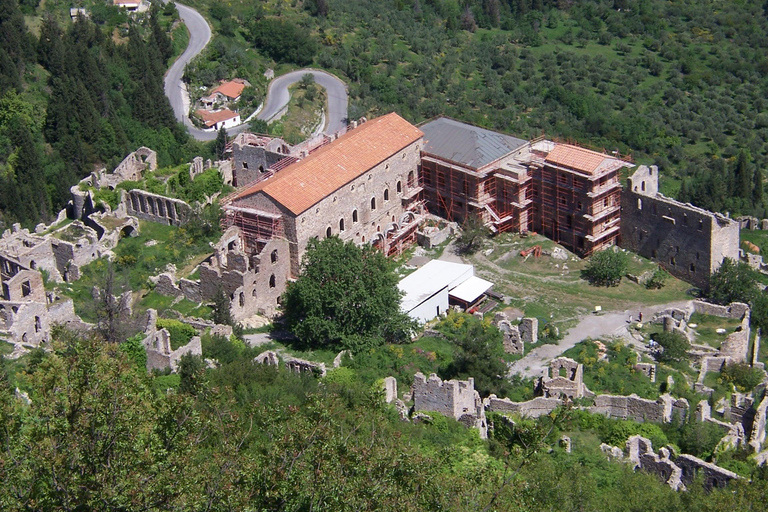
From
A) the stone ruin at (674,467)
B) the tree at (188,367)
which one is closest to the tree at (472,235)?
the tree at (188,367)

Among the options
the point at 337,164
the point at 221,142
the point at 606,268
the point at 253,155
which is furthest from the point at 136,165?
the point at 606,268

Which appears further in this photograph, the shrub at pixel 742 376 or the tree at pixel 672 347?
the tree at pixel 672 347

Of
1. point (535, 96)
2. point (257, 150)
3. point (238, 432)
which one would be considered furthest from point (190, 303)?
point (535, 96)

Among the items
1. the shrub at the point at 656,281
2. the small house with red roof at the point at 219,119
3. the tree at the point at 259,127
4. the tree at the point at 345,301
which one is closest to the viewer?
the tree at the point at 345,301

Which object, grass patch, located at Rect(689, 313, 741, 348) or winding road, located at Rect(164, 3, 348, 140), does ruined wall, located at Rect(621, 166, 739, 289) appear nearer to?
grass patch, located at Rect(689, 313, 741, 348)

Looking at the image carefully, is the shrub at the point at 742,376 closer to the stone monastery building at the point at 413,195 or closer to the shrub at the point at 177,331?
the stone monastery building at the point at 413,195

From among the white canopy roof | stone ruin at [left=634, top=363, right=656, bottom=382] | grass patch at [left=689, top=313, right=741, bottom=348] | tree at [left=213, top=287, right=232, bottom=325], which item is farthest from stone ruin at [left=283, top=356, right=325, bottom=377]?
grass patch at [left=689, top=313, right=741, bottom=348]

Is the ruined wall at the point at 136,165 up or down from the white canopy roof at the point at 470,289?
up
